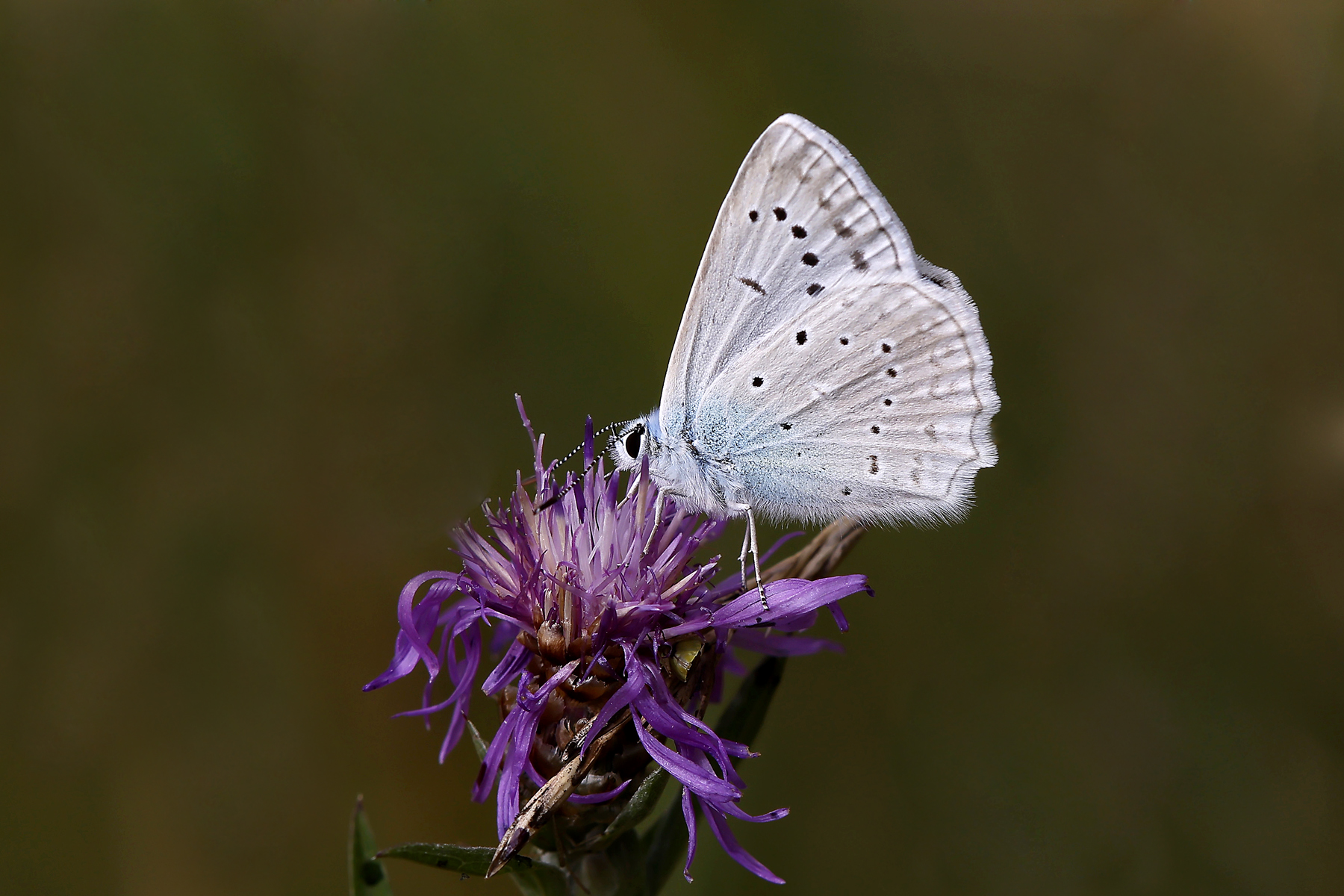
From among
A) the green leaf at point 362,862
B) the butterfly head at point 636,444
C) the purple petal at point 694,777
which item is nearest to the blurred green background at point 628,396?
the butterfly head at point 636,444

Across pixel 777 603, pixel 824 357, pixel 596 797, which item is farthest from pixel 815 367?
pixel 596 797

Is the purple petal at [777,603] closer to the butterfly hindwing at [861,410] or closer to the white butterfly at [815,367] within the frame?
the white butterfly at [815,367]

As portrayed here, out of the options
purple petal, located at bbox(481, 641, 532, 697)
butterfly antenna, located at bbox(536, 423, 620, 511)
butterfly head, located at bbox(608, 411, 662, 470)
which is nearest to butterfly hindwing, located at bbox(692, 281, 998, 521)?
butterfly head, located at bbox(608, 411, 662, 470)

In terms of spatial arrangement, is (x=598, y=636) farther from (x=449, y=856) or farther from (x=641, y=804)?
(x=449, y=856)

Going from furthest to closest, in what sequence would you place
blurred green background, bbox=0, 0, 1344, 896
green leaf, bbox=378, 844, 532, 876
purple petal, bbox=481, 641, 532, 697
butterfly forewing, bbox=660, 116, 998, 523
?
blurred green background, bbox=0, 0, 1344, 896
butterfly forewing, bbox=660, 116, 998, 523
purple petal, bbox=481, 641, 532, 697
green leaf, bbox=378, 844, 532, 876

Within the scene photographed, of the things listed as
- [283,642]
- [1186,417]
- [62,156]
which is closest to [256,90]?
[62,156]

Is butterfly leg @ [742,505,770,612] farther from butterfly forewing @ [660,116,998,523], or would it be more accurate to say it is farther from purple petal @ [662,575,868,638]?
butterfly forewing @ [660,116,998,523]
